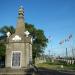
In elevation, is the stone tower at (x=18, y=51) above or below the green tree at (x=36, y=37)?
below

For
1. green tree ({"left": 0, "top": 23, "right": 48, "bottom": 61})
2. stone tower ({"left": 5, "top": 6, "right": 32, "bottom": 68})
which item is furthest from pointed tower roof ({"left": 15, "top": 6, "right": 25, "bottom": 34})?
green tree ({"left": 0, "top": 23, "right": 48, "bottom": 61})

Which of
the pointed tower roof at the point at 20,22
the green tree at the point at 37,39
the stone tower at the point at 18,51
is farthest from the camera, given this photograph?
the green tree at the point at 37,39

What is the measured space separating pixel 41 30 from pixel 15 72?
4526cm

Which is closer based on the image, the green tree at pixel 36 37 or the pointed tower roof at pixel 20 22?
the pointed tower roof at pixel 20 22

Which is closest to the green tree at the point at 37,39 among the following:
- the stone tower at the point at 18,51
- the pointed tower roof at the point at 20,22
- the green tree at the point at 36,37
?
Result: the green tree at the point at 36,37

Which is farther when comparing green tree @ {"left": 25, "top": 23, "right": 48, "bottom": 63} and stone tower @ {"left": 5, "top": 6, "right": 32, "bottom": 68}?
green tree @ {"left": 25, "top": 23, "right": 48, "bottom": 63}

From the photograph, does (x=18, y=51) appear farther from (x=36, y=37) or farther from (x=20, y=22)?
(x=36, y=37)

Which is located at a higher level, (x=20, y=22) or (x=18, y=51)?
(x=20, y=22)

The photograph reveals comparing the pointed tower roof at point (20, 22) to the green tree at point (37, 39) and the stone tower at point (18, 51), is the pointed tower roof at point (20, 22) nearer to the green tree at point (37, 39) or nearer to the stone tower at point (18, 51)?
the stone tower at point (18, 51)

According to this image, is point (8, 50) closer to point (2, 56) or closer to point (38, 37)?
point (2, 56)

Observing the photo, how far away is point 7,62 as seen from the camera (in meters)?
32.3

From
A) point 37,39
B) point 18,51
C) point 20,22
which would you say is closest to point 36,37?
point 37,39

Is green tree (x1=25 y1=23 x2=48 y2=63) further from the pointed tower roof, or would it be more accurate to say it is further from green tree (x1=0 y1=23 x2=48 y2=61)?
the pointed tower roof

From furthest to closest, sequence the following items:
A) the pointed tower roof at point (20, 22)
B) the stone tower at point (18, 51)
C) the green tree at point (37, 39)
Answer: the green tree at point (37, 39) → the pointed tower roof at point (20, 22) → the stone tower at point (18, 51)
